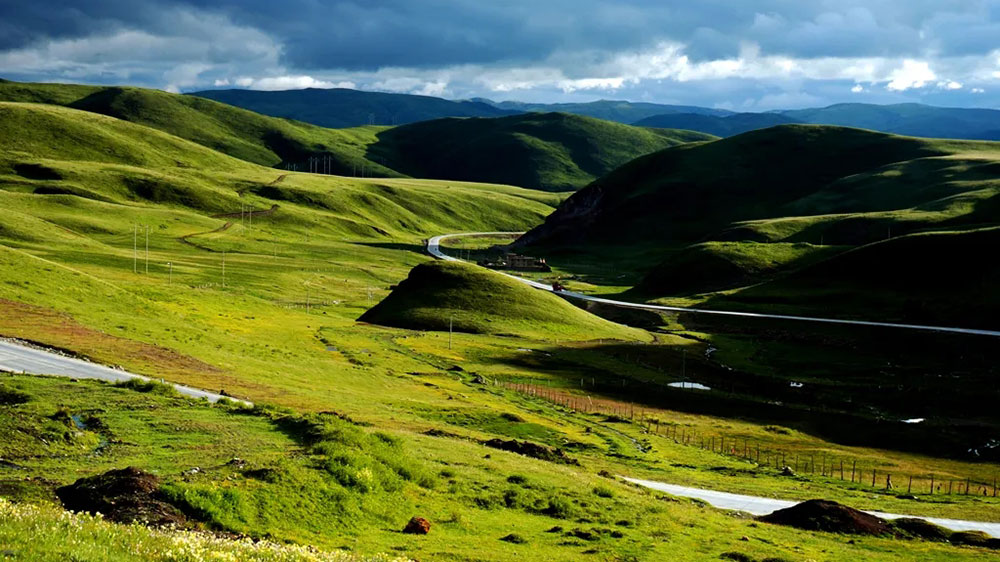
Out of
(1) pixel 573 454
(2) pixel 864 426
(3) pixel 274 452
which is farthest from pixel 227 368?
(2) pixel 864 426

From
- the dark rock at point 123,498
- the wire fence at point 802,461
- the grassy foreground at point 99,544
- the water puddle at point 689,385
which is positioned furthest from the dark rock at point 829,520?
the water puddle at point 689,385

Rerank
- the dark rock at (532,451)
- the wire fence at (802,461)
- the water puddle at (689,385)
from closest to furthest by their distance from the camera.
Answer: the dark rock at (532,451) → the wire fence at (802,461) → the water puddle at (689,385)

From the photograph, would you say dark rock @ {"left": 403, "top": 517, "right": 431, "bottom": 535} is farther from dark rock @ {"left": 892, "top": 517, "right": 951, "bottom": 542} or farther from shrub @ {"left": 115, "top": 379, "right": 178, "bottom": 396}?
dark rock @ {"left": 892, "top": 517, "right": 951, "bottom": 542}

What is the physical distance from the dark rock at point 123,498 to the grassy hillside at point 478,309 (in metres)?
133

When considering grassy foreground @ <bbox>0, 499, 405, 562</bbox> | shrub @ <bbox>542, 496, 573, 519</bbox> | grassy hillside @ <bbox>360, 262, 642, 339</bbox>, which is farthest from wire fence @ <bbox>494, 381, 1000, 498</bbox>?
grassy hillside @ <bbox>360, 262, 642, 339</bbox>

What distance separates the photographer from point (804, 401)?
119 m

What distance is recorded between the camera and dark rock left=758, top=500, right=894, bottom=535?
48.3 m

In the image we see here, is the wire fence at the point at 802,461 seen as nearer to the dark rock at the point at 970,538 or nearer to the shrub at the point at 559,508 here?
the dark rock at the point at 970,538

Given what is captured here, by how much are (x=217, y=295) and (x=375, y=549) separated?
135 metres

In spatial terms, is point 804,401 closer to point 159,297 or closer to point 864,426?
point 864,426

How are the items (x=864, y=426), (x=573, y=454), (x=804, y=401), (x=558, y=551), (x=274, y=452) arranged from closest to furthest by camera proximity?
(x=558, y=551) < (x=274, y=452) < (x=573, y=454) < (x=864, y=426) < (x=804, y=401)

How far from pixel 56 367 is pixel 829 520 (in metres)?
56.4

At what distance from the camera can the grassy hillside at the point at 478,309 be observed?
6575 inches

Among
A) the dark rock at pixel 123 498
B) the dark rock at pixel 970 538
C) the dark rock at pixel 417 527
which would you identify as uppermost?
the dark rock at pixel 123 498
